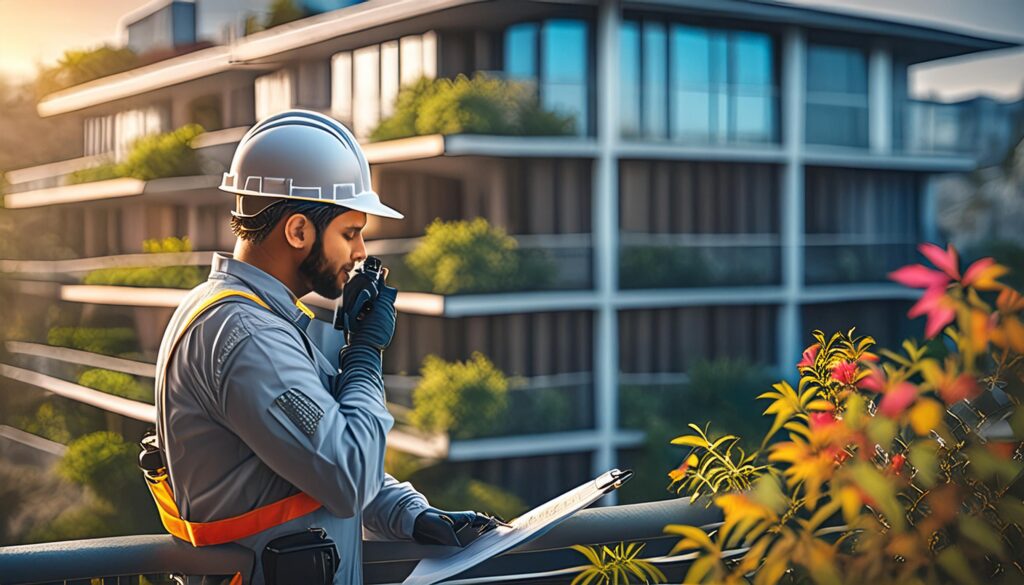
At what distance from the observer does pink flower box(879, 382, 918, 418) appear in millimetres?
854

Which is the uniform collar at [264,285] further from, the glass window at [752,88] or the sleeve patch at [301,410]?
the glass window at [752,88]

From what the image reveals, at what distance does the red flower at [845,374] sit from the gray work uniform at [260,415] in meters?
0.42

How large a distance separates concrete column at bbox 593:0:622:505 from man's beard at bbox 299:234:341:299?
40.6 feet

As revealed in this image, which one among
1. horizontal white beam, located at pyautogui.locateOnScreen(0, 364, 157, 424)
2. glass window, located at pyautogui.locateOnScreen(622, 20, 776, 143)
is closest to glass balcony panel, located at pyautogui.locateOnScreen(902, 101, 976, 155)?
glass window, located at pyautogui.locateOnScreen(622, 20, 776, 143)

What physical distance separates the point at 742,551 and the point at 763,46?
13.9 metres

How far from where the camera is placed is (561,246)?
45.6 ft

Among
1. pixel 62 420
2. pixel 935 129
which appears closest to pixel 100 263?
pixel 62 420

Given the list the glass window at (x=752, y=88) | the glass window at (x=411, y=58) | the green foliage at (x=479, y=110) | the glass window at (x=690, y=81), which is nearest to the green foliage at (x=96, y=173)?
the glass window at (x=411, y=58)

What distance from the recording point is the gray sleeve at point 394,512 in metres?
1.44

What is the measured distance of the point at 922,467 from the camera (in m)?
0.88

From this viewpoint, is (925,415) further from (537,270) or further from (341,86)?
(341,86)

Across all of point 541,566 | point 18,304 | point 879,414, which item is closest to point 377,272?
point 541,566

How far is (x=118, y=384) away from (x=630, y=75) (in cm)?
1276

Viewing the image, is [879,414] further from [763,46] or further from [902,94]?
[902,94]
